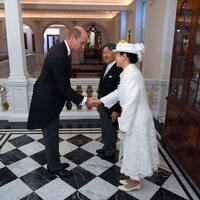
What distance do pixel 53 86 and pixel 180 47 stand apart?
5.28 ft

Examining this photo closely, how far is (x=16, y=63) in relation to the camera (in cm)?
395

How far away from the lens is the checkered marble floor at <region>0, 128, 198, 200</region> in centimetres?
225

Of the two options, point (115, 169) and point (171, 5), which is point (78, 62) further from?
point (115, 169)

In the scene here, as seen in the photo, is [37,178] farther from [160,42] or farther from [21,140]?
[160,42]

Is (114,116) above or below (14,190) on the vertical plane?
above

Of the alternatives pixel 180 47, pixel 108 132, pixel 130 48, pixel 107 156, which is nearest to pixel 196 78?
pixel 180 47

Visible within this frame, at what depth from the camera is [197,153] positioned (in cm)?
Answer: 228

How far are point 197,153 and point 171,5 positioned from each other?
273 centimetres

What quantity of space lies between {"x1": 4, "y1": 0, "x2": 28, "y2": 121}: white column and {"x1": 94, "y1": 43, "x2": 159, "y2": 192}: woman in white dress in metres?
2.45

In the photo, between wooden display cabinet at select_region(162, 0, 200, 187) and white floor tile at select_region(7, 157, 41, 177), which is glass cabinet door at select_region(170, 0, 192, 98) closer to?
wooden display cabinet at select_region(162, 0, 200, 187)

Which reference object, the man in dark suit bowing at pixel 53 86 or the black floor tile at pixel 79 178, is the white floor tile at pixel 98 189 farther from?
the man in dark suit bowing at pixel 53 86

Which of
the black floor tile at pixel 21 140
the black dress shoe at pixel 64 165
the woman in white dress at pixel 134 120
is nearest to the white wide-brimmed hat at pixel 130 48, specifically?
the woman in white dress at pixel 134 120

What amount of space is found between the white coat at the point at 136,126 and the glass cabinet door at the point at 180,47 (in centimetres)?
89

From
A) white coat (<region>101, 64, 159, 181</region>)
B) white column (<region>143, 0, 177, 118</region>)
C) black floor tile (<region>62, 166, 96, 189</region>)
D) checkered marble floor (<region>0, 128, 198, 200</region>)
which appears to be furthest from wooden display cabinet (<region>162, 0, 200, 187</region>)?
white column (<region>143, 0, 177, 118</region>)
